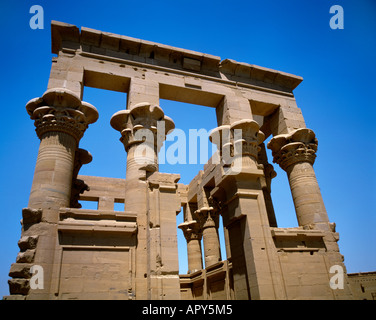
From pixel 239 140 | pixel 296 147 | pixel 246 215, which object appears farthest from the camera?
pixel 296 147

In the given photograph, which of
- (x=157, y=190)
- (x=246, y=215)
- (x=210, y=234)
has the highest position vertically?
(x=210, y=234)

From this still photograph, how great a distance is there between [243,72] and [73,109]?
7.87 m

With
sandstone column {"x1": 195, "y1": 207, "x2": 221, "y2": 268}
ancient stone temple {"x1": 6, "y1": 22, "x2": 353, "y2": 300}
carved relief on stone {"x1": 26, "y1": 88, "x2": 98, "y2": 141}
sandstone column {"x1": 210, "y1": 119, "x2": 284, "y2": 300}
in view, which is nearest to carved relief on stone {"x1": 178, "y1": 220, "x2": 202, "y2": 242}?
sandstone column {"x1": 195, "y1": 207, "x2": 221, "y2": 268}

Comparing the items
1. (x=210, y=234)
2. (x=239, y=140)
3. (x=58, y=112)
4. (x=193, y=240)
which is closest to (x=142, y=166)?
(x=58, y=112)

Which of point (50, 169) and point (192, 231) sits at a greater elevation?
point (192, 231)

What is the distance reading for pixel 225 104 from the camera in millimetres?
11953

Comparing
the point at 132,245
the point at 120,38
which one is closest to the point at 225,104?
the point at 120,38

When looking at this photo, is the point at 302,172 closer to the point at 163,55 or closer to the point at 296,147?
the point at 296,147

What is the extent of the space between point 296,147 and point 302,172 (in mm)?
1041

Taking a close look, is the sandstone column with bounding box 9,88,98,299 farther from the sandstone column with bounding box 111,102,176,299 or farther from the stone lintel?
the stone lintel

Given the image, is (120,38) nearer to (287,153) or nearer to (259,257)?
(287,153)

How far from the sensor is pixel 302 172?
1151 cm

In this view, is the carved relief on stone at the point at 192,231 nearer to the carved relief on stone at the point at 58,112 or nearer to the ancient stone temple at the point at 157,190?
the ancient stone temple at the point at 157,190

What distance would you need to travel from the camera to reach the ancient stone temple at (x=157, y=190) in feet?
24.2
